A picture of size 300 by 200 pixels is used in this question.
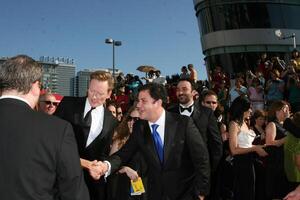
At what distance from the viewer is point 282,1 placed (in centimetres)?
3366

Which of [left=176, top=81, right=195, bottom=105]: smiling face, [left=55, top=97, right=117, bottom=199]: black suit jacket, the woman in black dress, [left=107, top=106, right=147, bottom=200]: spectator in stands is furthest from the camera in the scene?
the woman in black dress

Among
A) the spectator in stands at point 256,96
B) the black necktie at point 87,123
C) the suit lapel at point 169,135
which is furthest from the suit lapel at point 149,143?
the spectator in stands at point 256,96

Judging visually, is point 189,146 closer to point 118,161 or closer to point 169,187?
point 169,187

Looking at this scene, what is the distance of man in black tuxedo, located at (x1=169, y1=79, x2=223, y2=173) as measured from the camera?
18.3 feet

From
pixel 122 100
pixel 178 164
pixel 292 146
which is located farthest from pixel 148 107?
pixel 122 100

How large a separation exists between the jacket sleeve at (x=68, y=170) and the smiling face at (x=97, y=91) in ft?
7.41

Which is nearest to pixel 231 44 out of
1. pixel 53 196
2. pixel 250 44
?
pixel 250 44

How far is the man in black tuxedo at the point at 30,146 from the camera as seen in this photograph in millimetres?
2322

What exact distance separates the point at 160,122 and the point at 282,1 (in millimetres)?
32744

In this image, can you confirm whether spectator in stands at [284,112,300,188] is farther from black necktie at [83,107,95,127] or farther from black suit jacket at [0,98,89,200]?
black suit jacket at [0,98,89,200]

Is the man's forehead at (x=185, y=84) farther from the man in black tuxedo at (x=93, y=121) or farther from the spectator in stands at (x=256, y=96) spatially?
the spectator in stands at (x=256, y=96)

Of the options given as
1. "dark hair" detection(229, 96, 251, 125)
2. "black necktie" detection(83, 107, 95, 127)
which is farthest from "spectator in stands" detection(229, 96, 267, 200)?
"black necktie" detection(83, 107, 95, 127)

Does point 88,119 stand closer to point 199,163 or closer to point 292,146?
point 199,163

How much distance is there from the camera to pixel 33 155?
2.34 metres
